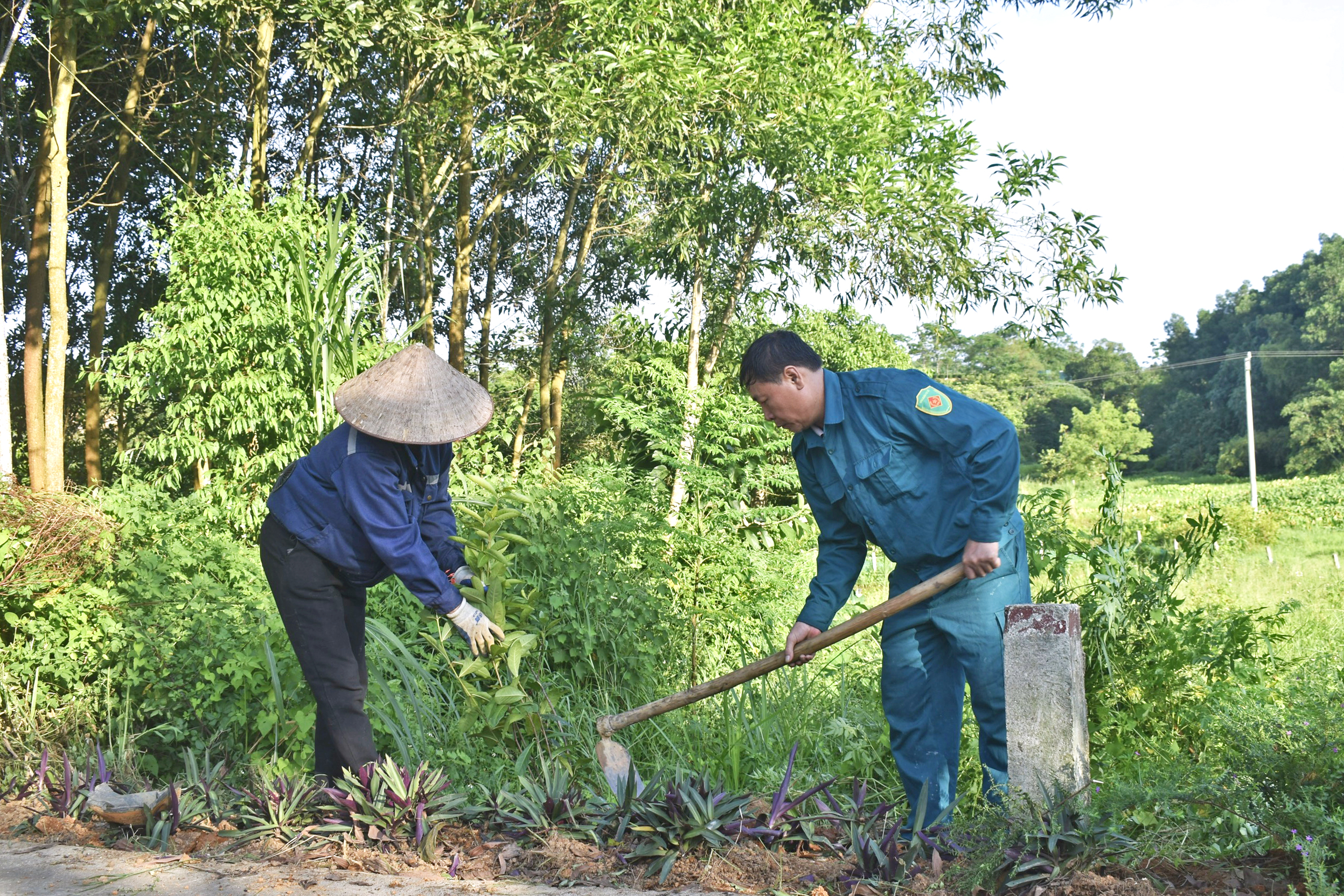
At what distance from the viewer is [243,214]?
727 cm

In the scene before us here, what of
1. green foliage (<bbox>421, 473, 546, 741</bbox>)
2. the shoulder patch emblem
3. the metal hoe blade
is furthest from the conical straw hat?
the shoulder patch emblem

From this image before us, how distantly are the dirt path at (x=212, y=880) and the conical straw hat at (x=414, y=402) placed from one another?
122 cm

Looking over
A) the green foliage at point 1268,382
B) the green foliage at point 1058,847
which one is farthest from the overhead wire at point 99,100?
the green foliage at point 1268,382

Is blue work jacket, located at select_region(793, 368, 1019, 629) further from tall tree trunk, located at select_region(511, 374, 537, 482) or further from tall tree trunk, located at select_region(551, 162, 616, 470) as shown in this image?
tall tree trunk, located at select_region(551, 162, 616, 470)

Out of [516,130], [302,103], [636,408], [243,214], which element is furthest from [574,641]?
[302,103]

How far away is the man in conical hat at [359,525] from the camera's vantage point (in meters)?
2.86

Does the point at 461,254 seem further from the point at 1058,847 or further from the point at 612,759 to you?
the point at 1058,847

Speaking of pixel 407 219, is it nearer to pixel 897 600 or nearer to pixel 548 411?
pixel 548 411

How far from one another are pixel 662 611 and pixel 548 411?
36.3ft

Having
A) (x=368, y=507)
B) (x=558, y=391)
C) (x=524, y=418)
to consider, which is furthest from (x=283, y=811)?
(x=558, y=391)

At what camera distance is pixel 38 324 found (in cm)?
929

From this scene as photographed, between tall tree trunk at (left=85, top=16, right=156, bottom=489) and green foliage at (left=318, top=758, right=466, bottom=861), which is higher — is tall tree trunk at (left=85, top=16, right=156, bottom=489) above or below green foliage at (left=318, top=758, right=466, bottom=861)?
above

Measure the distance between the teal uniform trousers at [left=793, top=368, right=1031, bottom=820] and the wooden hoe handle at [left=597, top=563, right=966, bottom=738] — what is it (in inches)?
5.6

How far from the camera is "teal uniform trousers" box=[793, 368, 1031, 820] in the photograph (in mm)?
2930
